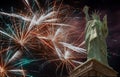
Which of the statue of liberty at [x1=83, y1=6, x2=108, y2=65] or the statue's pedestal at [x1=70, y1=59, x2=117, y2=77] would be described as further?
the statue of liberty at [x1=83, y1=6, x2=108, y2=65]

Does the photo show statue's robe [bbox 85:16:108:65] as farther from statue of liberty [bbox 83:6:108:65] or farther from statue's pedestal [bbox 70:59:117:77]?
statue's pedestal [bbox 70:59:117:77]

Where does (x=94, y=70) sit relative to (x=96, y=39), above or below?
below

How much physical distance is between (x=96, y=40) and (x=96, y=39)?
5 cm

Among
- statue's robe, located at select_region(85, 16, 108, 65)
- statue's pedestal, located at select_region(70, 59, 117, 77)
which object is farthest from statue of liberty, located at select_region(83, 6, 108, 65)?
statue's pedestal, located at select_region(70, 59, 117, 77)

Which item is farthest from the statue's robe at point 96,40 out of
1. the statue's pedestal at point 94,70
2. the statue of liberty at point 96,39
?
the statue's pedestal at point 94,70

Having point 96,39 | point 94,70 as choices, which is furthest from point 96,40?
point 94,70

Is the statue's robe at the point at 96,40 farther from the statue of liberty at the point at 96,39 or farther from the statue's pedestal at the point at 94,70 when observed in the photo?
the statue's pedestal at the point at 94,70

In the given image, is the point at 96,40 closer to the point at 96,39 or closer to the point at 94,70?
the point at 96,39

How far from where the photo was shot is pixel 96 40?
54.7 ft

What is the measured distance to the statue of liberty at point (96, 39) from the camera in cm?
1631

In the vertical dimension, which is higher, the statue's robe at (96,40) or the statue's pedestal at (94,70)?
the statue's robe at (96,40)

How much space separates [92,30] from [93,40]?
0.64 metres

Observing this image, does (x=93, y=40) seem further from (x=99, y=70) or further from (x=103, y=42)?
(x=99, y=70)

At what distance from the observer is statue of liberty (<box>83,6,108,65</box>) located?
1631 centimetres
